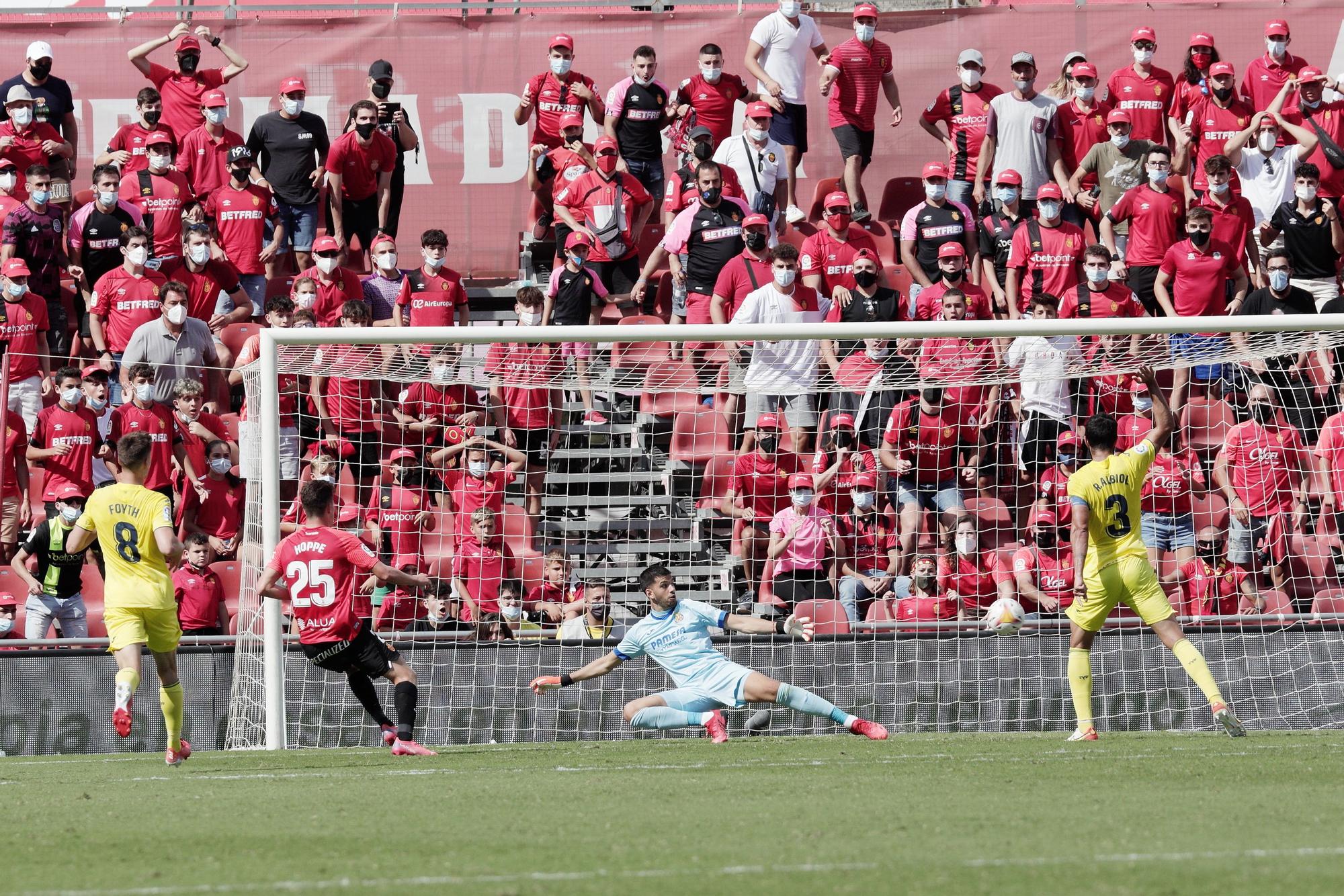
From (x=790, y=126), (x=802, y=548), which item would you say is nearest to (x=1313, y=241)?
(x=790, y=126)

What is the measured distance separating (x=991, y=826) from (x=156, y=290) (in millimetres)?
11633

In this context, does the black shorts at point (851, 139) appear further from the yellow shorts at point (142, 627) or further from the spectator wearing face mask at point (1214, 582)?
the yellow shorts at point (142, 627)

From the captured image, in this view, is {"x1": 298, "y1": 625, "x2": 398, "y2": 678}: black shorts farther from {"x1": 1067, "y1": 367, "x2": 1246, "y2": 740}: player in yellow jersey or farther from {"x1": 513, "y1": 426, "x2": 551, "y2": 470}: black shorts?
{"x1": 1067, "y1": 367, "x2": 1246, "y2": 740}: player in yellow jersey

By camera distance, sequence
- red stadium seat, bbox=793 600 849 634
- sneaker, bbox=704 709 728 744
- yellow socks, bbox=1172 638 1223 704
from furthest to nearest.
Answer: red stadium seat, bbox=793 600 849 634 → sneaker, bbox=704 709 728 744 → yellow socks, bbox=1172 638 1223 704

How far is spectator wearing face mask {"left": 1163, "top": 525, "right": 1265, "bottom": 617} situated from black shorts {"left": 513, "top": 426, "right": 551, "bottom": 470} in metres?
5.09

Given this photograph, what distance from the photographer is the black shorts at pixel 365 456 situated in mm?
14055

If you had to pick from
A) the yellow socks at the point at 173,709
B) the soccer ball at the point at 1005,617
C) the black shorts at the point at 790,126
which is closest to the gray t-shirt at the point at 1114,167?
the black shorts at the point at 790,126

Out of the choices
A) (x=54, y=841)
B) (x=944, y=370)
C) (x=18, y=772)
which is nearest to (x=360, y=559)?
(x=18, y=772)

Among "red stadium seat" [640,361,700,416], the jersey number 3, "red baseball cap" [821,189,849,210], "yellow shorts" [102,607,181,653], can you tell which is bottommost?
"yellow shorts" [102,607,181,653]

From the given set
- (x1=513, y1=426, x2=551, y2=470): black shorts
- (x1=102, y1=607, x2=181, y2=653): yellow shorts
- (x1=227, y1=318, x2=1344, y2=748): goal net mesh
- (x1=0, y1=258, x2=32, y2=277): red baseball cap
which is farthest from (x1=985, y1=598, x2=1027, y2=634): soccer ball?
(x1=0, y1=258, x2=32, y2=277): red baseball cap

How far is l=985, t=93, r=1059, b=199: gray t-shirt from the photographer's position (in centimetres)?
1747

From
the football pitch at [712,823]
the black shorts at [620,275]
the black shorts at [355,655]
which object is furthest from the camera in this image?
the black shorts at [620,275]

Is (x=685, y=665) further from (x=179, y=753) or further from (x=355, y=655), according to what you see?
(x=179, y=753)

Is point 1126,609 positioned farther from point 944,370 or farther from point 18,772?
point 18,772
